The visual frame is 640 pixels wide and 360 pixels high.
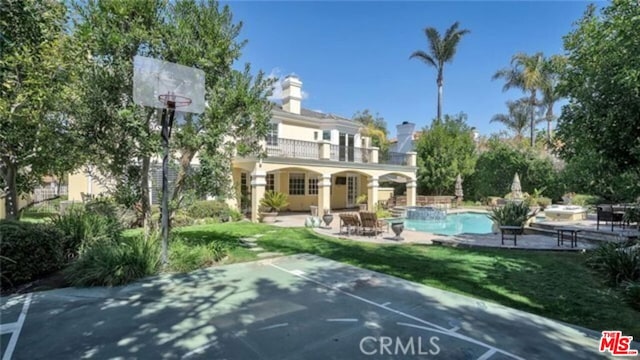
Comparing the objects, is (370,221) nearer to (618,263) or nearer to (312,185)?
(618,263)

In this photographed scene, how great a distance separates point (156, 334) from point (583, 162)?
10.6 m

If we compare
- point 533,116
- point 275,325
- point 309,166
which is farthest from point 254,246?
point 533,116

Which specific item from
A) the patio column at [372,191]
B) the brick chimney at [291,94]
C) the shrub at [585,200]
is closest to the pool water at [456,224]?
the patio column at [372,191]

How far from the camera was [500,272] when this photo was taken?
26.0 feet

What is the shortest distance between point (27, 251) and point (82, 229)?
5.19ft

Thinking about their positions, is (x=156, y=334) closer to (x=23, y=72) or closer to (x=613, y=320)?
(x=613, y=320)

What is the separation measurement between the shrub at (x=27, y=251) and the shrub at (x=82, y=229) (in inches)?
18.8

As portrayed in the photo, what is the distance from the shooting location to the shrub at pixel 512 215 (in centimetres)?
1356

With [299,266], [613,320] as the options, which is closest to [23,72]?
[299,266]

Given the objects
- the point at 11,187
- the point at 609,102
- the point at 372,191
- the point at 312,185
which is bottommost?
the point at 372,191

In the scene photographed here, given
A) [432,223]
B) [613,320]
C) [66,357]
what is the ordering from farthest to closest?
1. [432,223]
2. [613,320]
3. [66,357]

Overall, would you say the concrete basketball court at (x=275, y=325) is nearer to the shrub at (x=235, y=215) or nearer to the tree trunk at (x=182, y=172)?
the tree trunk at (x=182, y=172)

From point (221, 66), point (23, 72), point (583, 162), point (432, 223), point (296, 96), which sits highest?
point (296, 96)

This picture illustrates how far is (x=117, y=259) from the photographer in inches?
274
